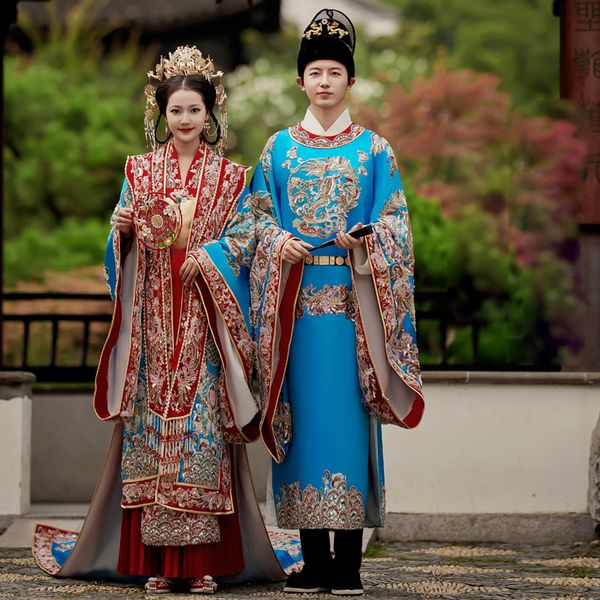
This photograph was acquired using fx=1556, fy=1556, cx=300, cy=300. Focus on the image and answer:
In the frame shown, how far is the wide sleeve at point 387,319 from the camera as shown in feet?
19.4

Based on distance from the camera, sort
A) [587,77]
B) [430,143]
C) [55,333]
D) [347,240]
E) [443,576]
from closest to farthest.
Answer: [347,240] → [443,576] → [587,77] → [430,143] → [55,333]

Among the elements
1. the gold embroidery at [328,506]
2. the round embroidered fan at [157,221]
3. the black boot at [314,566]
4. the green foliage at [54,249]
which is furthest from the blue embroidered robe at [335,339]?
the green foliage at [54,249]

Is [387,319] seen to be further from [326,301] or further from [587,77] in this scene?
[587,77]

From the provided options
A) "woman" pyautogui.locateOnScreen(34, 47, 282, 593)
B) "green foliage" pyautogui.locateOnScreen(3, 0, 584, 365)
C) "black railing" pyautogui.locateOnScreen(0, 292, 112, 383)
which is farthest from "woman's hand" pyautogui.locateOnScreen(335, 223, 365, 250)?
"black railing" pyautogui.locateOnScreen(0, 292, 112, 383)

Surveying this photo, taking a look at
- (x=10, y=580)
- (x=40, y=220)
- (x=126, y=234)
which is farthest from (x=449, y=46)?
(x=10, y=580)

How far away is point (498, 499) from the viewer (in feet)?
26.4

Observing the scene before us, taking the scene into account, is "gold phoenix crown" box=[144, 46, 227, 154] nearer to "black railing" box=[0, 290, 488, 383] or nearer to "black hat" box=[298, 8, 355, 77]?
"black hat" box=[298, 8, 355, 77]

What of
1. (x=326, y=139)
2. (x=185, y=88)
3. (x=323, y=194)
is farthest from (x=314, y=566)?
(x=185, y=88)

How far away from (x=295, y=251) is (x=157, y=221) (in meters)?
0.57

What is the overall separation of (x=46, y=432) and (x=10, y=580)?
11.2 feet

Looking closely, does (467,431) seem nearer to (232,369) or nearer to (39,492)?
(232,369)

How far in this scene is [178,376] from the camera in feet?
19.7

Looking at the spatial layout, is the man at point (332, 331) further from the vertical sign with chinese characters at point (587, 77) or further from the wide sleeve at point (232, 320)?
the vertical sign with chinese characters at point (587, 77)

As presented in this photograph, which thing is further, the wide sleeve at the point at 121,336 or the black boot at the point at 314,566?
the wide sleeve at the point at 121,336
